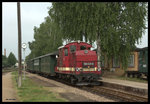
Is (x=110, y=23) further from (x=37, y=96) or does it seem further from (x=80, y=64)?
(x=37, y=96)

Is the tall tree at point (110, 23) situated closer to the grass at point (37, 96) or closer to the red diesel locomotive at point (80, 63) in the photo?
the red diesel locomotive at point (80, 63)

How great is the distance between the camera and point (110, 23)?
2472cm

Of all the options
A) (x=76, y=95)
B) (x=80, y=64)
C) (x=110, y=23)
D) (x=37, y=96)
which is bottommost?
(x=76, y=95)

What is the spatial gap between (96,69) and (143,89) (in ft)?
14.2

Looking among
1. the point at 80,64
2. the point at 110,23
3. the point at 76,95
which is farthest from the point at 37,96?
the point at 110,23

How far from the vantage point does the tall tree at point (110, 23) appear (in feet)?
79.3

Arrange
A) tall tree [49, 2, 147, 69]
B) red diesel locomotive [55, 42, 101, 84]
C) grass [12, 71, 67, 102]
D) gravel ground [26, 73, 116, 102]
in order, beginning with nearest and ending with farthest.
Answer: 1. grass [12, 71, 67, 102]
2. gravel ground [26, 73, 116, 102]
3. red diesel locomotive [55, 42, 101, 84]
4. tall tree [49, 2, 147, 69]

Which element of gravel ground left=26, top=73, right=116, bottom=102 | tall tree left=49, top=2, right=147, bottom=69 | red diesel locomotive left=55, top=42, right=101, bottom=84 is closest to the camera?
gravel ground left=26, top=73, right=116, bottom=102

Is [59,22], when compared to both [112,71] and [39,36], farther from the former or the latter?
[39,36]

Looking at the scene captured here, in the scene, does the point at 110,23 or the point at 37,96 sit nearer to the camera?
the point at 37,96

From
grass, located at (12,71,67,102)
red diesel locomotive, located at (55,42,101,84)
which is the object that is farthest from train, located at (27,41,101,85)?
grass, located at (12,71,67,102)

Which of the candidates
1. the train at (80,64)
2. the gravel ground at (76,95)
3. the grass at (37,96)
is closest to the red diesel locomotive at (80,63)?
the train at (80,64)

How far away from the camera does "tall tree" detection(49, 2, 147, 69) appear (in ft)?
79.3

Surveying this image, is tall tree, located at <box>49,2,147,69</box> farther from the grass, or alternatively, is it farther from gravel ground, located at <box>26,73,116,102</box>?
the grass
